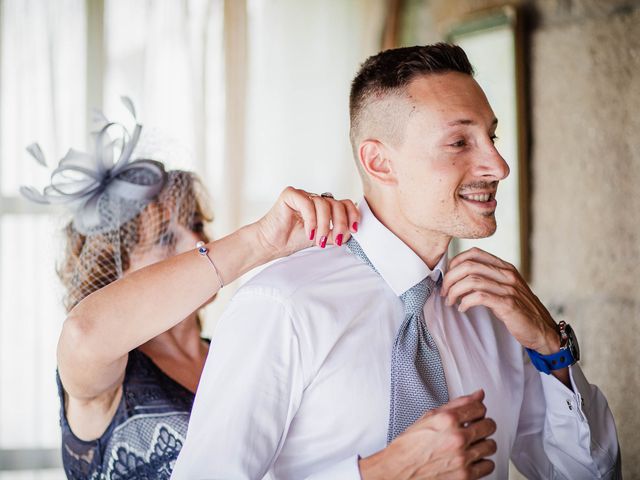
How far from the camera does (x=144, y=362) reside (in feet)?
5.95

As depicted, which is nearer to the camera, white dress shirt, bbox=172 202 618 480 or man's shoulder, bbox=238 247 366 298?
white dress shirt, bbox=172 202 618 480

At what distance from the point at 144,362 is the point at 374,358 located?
728 mm

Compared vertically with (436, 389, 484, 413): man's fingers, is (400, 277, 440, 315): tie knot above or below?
above

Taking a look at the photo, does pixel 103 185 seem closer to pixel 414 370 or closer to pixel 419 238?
pixel 419 238

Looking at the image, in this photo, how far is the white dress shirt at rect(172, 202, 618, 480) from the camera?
1.22m

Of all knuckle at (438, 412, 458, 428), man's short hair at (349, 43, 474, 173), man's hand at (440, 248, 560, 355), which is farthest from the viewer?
man's short hair at (349, 43, 474, 173)

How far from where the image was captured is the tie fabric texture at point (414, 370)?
1311 mm

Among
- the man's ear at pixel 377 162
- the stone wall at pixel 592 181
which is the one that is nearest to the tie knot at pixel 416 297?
the man's ear at pixel 377 162

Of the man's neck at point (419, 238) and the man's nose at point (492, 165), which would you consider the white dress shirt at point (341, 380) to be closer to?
the man's neck at point (419, 238)

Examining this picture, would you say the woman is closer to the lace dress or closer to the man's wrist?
the lace dress

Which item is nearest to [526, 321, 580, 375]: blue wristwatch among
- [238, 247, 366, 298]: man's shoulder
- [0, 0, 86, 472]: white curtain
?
[238, 247, 366, 298]: man's shoulder

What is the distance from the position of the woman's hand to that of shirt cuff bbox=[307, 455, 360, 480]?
0.41 m

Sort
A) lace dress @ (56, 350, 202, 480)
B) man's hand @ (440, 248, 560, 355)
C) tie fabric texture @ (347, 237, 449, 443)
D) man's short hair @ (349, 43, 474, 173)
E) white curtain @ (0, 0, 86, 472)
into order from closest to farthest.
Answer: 1. tie fabric texture @ (347, 237, 449, 443)
2. man's hand @ (440, 248, 560, 355)
3. man's short hair @ (349, 43, 474, 173)
4. lace dress @ (56, 350, 202, 480)
5. white curtain @ (0, 0, 86, 472)

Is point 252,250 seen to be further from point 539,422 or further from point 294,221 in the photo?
point 539,422
